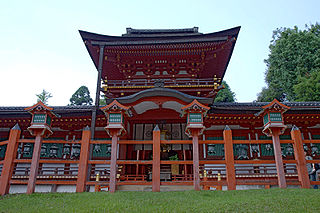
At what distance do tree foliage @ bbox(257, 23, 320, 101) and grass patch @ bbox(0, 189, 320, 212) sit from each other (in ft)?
70.8

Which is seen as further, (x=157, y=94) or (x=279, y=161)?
(x=157, y=94)

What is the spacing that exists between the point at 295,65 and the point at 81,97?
29273 mm

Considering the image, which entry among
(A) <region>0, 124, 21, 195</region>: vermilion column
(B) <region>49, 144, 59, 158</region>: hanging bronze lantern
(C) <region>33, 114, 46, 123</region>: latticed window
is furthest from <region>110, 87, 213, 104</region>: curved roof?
(B) <region>49, 144, 59, 158</region>: hanging bronze lantern

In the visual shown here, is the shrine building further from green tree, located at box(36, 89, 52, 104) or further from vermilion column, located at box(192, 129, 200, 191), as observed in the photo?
green tree, located at box(36, 89, 52, 104)

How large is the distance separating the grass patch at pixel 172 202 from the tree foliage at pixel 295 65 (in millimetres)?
21566

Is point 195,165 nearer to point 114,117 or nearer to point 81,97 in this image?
point 114,117

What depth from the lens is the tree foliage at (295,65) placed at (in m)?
26.2

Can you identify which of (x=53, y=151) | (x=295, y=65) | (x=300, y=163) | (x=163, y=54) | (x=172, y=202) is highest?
(x=295, y=65)

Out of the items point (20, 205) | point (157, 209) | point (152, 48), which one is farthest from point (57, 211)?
point (152, 48)

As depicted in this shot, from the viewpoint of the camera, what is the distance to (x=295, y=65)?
30328 mm

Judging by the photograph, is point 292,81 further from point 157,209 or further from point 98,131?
point 157,209

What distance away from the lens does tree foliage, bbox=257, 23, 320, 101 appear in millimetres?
26219

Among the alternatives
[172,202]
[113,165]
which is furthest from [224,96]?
[172,202]

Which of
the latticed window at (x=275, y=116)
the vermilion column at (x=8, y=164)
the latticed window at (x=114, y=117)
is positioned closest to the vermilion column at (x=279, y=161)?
the latticed window at (x=275, y=116)
